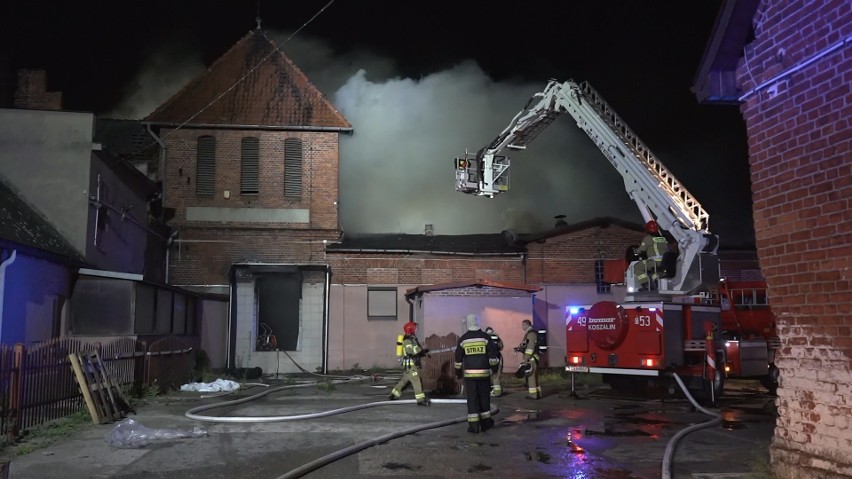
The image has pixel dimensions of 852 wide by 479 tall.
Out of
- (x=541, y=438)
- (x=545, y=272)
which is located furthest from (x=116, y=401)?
(x=545, y=272)

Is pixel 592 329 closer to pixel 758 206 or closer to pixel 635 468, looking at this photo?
pixel 635 468

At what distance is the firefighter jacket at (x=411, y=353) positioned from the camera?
1191 centimetres

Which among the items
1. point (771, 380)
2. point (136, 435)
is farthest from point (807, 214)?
point (771, 380)

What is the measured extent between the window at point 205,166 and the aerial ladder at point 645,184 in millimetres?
10823

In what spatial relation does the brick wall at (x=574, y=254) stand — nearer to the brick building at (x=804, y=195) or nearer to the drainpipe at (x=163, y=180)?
the drainpipe at (x=163, y=180)

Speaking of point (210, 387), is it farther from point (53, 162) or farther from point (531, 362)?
point (531, 362)

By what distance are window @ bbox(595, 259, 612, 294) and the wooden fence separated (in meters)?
14.3

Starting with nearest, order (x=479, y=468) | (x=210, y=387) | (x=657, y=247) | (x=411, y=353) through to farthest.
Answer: (x=479, y=468) < (x=411, y=353) < (x=657, y=247) < (x=210, y=387)

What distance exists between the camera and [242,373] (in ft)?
61.9

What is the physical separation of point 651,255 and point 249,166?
1432 centimetres

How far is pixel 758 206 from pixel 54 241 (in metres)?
13.0

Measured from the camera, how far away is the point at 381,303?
72.4 ft

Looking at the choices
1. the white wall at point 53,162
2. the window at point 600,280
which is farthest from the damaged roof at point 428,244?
the white wall at point 53,162

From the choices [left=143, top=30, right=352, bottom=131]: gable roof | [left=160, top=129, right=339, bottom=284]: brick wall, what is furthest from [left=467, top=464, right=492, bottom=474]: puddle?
[left=143, top=30, right=352, bottom=131]: gable roof
